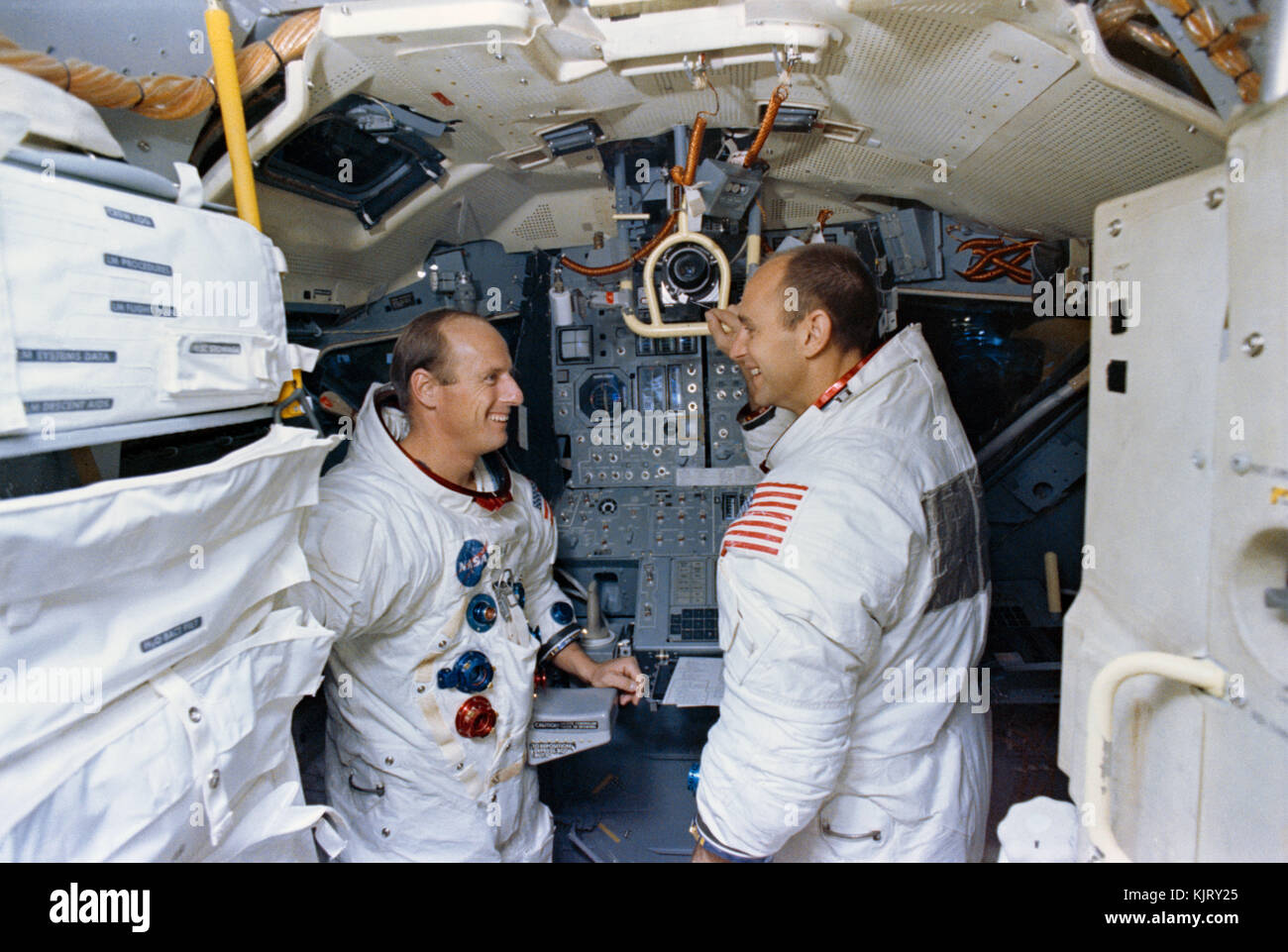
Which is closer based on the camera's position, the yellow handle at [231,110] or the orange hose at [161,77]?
the orange hose at [161,77]

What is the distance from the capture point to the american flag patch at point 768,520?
1.51 metres

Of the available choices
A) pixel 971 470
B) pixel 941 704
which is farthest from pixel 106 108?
pixel 941 704

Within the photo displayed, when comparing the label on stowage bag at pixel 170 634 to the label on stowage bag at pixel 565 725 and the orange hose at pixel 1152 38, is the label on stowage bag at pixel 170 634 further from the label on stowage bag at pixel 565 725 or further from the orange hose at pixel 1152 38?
the orange hose at pixel 1152 38

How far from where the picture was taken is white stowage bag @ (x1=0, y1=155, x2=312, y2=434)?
981 millimetres

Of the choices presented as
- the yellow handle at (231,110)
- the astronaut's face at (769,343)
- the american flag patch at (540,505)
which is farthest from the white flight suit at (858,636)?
the yellow handle at (231,110)

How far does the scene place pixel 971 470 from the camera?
6.06 feet

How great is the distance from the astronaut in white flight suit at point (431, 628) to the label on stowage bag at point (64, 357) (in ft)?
2.60

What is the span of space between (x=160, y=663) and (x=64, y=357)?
0.51 metres

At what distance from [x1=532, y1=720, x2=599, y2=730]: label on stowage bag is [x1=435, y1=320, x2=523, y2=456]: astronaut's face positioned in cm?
97

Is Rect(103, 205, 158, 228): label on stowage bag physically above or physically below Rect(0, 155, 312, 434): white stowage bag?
above

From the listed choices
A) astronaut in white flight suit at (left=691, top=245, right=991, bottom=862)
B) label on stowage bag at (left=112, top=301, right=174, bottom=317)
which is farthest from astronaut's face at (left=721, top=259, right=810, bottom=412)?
label on stowage bag at (left=112, top=301, right=174, bottom=317)
